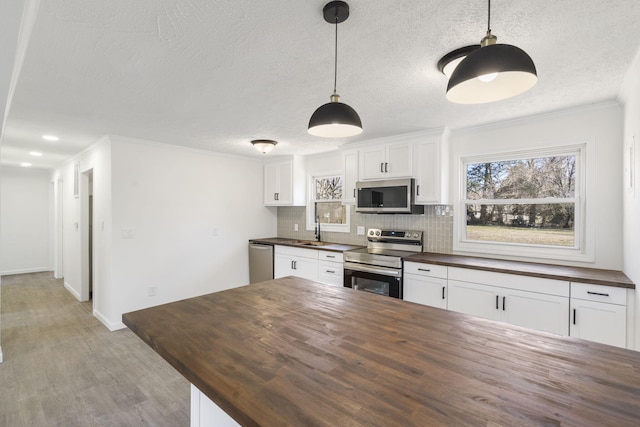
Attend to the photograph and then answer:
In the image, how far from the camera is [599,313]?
2.21 metres

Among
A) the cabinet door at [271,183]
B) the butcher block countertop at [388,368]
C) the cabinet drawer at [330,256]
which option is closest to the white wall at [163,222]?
the cabinet door at [271,183]

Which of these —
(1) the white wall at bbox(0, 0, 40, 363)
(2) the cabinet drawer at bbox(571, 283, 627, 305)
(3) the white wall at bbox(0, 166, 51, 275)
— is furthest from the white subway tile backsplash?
(3) the white wall at bbox(0, 166, 51, 275)

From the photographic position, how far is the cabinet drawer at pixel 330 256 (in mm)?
3830

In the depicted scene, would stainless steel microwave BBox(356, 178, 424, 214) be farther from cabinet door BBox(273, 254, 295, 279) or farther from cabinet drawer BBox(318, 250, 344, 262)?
cabinet door BBox(273, 254, 295, 279)

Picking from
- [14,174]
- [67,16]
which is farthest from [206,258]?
[14,174]

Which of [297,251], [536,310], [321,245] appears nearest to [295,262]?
[297,251]

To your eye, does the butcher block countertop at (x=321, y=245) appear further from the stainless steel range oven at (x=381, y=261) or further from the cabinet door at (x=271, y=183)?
the cabinet door at (x=271, y=183)

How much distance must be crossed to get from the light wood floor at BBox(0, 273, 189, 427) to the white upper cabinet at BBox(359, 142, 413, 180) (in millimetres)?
2960

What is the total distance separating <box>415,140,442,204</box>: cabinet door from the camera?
3.29 m

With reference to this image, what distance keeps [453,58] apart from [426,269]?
202 cm

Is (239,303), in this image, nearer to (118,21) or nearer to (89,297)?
(118,21)

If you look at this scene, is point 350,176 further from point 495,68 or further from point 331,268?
point 495,68

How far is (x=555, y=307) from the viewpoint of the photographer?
238 cm

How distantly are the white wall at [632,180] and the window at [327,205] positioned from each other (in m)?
2.95
